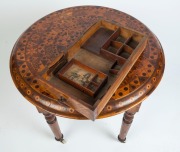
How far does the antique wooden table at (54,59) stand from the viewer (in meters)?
1.22

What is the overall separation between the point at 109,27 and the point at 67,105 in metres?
0.62

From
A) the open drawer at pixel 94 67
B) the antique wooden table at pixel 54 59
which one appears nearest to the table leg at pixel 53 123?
the antique wooden table at pixel 54 59

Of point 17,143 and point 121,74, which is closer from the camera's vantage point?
point 121,74

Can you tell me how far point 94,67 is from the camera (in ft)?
4.35

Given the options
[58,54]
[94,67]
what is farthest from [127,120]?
[58,54]

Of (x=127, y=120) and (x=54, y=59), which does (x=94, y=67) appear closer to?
(x=54, y=59)

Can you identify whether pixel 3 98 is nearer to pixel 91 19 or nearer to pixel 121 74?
pixel 91 19

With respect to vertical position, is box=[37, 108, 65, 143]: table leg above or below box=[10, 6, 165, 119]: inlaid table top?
below

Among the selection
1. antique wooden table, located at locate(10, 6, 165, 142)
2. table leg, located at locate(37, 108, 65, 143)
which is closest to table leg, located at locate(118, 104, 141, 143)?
antique wooden table, located at locate(10, 6, 165, 142)

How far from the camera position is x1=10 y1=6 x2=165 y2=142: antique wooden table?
1.22 m

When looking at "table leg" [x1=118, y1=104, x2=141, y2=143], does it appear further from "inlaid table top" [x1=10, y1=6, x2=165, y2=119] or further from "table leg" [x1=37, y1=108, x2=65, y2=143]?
"table leg" [x1=37, y1=108, x2=65, y2=143]

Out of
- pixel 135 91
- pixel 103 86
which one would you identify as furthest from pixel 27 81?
pixel 135 91

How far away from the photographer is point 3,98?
7.02ft

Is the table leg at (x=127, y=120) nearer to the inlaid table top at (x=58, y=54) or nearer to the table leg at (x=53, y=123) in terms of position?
the inlaid table top at (x=58, y=54)
